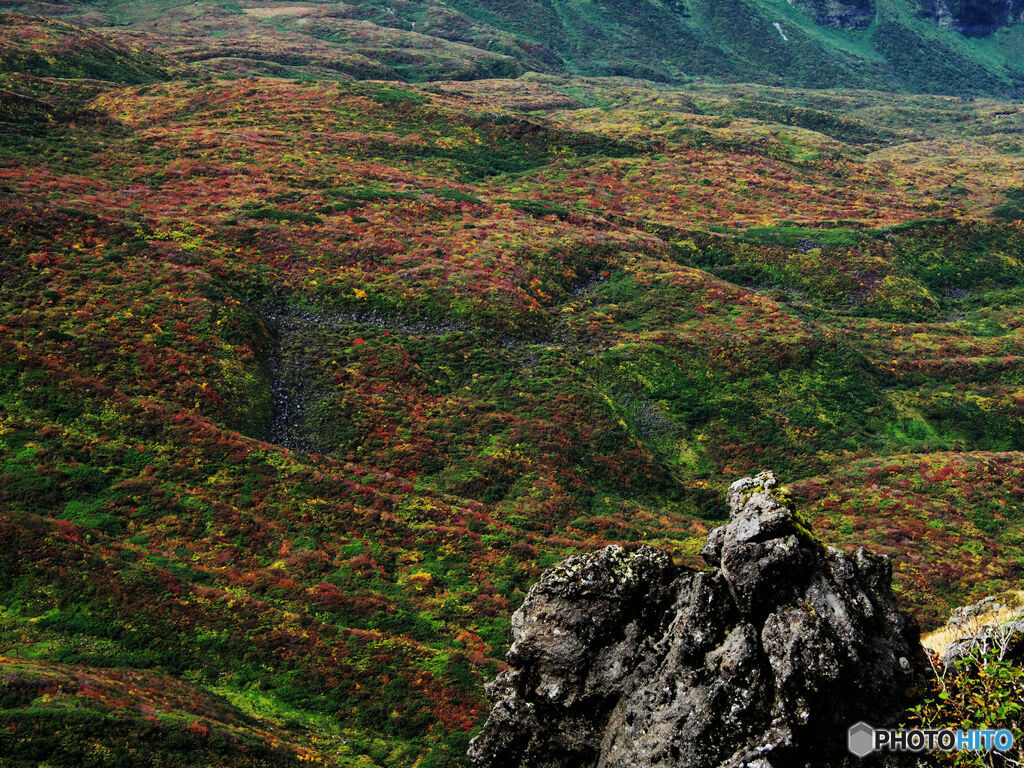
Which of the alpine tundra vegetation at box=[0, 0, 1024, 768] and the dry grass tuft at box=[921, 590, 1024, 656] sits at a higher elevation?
the dry grass tuft at box=[921, 590, 1024, 656]

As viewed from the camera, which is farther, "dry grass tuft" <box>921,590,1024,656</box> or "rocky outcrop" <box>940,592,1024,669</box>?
"dry grass tuft" <box>921,590,1024,656</box>

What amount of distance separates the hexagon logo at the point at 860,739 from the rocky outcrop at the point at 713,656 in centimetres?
17

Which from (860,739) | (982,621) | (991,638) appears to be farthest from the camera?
(982,621)

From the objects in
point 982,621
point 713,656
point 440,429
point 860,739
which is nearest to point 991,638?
point 860,739

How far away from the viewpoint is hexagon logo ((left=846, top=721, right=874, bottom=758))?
17.6 m

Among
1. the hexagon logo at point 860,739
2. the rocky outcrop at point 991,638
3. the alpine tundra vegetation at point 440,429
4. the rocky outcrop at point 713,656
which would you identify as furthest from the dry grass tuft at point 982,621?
the hexagon logo at point 860,739

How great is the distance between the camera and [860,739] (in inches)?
699

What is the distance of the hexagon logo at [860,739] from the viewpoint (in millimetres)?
17578

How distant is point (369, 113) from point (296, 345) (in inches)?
3381

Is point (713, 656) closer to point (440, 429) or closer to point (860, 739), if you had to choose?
point (860, 739)

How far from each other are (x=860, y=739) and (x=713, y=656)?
438 centimetres

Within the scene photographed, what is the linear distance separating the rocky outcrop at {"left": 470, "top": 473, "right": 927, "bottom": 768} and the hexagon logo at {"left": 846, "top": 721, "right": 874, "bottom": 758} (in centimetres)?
17

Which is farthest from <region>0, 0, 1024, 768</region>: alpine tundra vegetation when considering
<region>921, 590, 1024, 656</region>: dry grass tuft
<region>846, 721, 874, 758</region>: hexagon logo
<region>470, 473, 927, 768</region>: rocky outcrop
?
<region>846, 721, 874, 758</region>: hexagon logo

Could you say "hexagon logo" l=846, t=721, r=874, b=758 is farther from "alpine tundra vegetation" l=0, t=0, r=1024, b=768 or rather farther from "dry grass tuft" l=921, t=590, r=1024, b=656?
"dry grass tuft" l=921, t=590, r=1024, b=656
